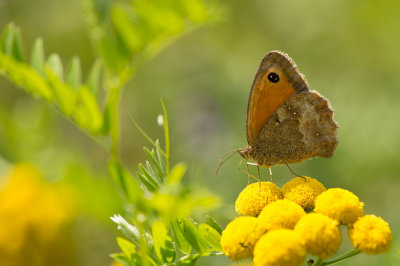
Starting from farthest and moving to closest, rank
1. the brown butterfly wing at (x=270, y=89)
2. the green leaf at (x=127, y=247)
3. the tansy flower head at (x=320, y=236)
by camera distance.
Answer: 1. the brown butterfly wing at (x=270, y=89)
2. the green leaf at (x=127, y=247)
3. the tansy flower head at (x=320, y=236)

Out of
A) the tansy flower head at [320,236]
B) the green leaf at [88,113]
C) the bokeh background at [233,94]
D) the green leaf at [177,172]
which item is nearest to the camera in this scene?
the green leaf at [177,172]

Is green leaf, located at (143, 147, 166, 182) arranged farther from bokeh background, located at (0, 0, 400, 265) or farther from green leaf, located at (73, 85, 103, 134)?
bokeh background, located at (0, 0, 400, 265)

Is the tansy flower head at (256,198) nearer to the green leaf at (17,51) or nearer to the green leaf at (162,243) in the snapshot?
the green leaf at (162,243)

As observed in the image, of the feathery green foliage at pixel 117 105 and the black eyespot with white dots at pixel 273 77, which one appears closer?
the feathery green foliage at pixel 117 105

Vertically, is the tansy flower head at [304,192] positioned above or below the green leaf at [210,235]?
above

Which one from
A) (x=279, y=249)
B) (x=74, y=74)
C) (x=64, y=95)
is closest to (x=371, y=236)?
(x=279, y=249)

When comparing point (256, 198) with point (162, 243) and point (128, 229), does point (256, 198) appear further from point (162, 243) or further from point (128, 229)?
point (128, 229)

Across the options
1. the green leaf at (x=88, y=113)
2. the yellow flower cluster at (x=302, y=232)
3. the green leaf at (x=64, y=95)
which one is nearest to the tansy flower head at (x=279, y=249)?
the yellow flower cluster at (x=302, y=232)

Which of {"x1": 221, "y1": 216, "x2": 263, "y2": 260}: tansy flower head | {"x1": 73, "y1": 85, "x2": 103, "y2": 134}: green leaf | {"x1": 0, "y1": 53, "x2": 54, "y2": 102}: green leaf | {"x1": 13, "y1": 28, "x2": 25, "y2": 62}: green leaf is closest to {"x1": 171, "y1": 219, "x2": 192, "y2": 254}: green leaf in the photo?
{"x1": 221, "y1": 216, "x2": 263, "y2": 260}: tansy flower head
